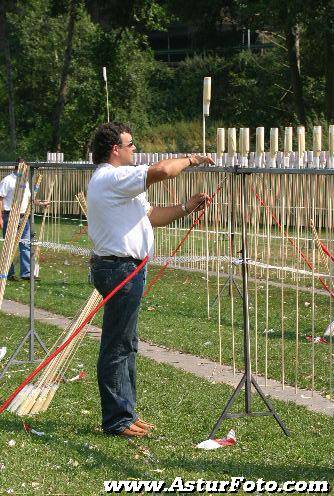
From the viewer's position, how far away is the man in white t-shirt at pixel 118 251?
716 cm

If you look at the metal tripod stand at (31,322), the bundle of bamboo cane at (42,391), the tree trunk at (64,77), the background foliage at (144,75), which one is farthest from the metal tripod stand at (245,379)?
the tree trunk at (64,77)

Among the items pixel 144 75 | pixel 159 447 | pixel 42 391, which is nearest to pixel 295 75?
pixel 144 75

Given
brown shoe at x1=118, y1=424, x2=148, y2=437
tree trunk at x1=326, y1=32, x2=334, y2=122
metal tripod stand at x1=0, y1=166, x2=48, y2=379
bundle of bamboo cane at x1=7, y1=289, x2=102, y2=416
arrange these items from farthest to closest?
tree trunk at x1=326, y1=32, x2=334, y2=122 → metal tripod stand at x1=0, y1=166, x2=48, y2=379 → bundle of bamboo cane at x1=7, y1=289, x2=102, y2=416 → brown shoe at x1=118, y1=424, x2=148, y2=437

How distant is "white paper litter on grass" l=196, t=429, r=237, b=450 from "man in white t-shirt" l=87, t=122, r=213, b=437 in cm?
48

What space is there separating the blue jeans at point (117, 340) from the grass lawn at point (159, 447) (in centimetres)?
19

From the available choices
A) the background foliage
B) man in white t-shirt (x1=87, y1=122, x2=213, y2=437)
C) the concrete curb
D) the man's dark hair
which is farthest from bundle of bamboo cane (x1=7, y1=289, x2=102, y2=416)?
the background foliage

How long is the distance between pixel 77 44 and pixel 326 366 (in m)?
35.4

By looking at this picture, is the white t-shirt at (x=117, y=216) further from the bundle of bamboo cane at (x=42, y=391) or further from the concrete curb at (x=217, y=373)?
the concrete curb at (x=217, y=373)

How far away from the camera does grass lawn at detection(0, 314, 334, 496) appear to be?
6.60m

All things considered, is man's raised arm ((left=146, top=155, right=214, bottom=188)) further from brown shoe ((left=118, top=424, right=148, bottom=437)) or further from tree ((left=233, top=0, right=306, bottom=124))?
tree ((left=233, top=0, right=306, bottom=124))

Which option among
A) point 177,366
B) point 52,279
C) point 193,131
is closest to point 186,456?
point 177,366

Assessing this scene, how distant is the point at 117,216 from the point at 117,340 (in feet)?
2.78

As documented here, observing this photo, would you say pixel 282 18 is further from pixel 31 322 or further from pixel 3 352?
pixel 31 322

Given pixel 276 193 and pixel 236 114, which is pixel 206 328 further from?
pixel 236 114
